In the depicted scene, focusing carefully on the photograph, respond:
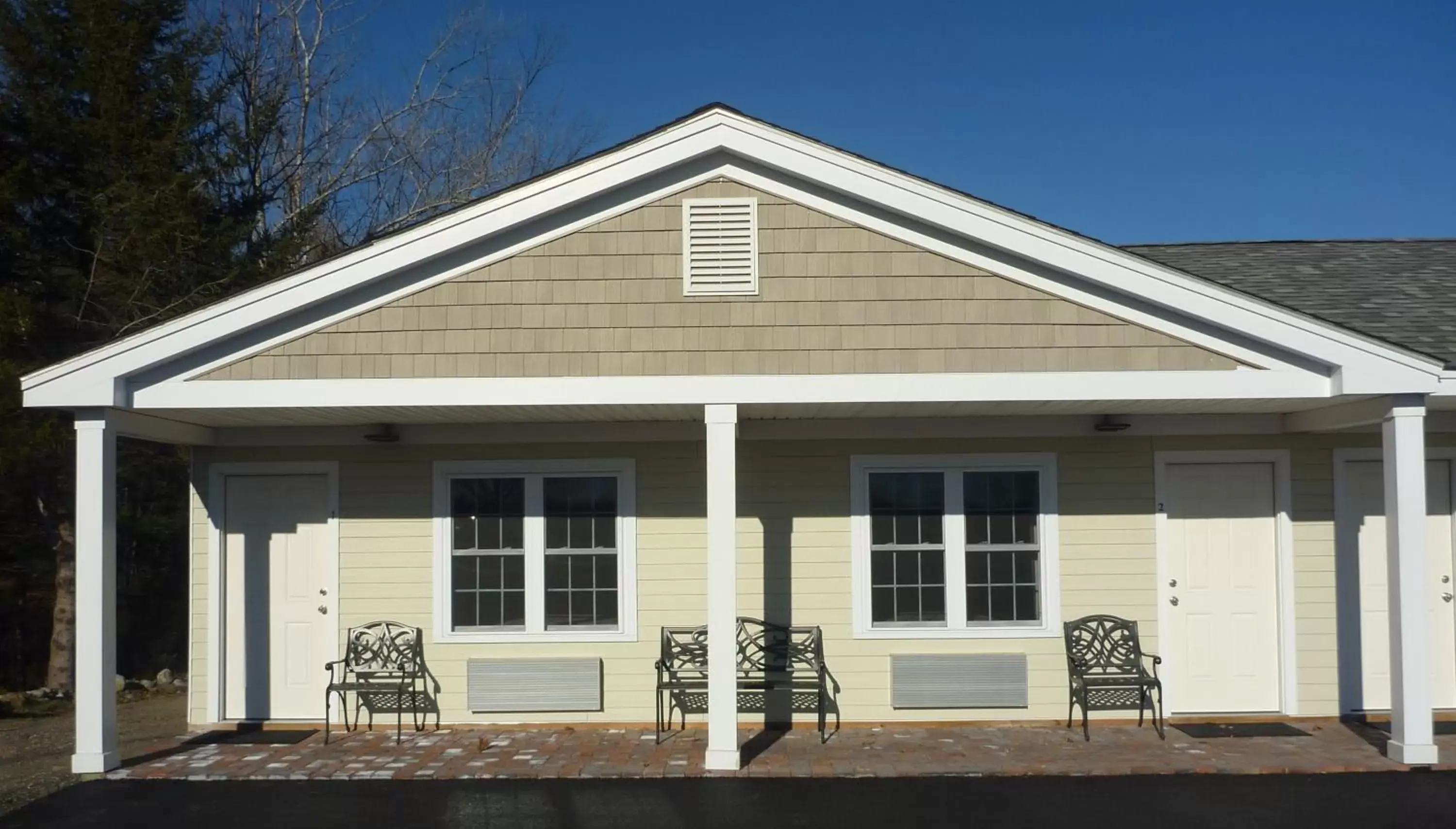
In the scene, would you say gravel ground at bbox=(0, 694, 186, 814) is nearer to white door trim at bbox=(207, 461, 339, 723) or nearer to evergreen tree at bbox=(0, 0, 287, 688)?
white door trim at bbox=(207, 461, 339, 723)

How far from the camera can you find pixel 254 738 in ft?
31.2

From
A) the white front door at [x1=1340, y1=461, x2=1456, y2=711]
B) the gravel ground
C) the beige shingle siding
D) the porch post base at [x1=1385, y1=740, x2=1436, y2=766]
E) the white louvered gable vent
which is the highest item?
the white louvered gable vent

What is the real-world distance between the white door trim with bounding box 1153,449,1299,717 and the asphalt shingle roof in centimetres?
125

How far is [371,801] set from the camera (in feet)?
24.4

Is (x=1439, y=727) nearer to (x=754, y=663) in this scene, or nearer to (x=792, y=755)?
(x=792, y=755)

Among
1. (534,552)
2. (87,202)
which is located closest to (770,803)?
(534,552)

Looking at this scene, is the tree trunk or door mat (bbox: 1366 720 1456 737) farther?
the tree trunk

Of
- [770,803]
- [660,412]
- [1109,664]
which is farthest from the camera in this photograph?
[1109,664]

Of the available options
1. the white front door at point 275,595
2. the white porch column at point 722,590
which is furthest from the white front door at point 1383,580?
the white front door at point 275,595

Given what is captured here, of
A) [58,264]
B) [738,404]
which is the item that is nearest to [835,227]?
[738,404]

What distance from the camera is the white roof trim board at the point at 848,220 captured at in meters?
7.98

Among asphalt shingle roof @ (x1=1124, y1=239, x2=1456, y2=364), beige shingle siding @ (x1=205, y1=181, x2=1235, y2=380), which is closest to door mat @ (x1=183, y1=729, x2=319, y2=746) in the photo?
beige shingle siding @ (x1=205, y1=181, x2=1235, y2=380)

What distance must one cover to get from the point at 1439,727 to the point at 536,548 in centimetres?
704

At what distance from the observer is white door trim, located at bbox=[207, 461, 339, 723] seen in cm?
992
